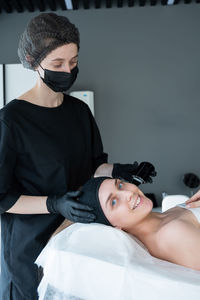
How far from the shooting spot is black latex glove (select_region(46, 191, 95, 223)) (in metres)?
1.23

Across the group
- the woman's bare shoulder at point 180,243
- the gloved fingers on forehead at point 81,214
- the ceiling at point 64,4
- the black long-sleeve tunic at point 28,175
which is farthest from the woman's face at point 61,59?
the ceiling at point 64,4

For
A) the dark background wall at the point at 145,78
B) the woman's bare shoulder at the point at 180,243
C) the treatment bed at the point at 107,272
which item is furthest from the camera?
the dark background wall at the point at 145,78

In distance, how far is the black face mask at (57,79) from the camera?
56.4 inches

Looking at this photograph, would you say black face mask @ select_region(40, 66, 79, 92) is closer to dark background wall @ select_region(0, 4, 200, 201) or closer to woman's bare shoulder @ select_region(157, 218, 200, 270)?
woman's bare shoulder @ select_region(157, 218, 200, 270)

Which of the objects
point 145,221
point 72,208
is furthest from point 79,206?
point 145,221

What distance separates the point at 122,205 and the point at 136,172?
0.29m

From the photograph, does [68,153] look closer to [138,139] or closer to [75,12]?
[138,139]

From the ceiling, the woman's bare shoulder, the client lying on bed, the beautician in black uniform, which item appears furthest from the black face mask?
the ceiling

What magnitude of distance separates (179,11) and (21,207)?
13.0 feet

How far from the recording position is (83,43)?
14.6ft

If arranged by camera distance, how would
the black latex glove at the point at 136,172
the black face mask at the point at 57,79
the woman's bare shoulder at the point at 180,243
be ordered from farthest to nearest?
the black latex glove at the point at 136,172, the black face mask at the point at 57,79, the woman's bare shoulder at the point at 180,243

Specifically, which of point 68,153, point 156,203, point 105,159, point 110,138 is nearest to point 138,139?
point 110,138

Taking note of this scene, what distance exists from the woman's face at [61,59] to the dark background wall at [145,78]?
3.03 metres

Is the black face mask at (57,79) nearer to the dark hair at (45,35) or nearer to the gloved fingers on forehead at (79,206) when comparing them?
the dark hair at (45,35)
